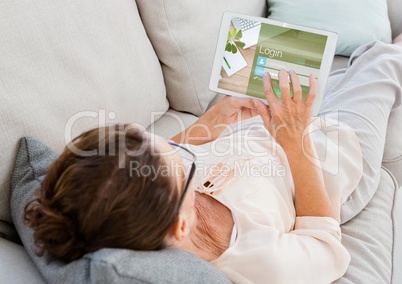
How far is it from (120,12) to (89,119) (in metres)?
0.34

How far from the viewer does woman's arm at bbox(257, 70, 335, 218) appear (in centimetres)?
101

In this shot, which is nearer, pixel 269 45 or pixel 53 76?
pixel 53 76

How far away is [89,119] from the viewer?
106cm

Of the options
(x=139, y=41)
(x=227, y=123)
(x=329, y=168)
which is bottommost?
(x=329, y=168)

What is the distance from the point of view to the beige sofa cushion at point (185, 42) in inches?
52.1

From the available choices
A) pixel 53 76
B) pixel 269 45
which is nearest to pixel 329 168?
pixel 269 45

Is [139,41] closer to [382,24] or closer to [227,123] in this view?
[227,123]

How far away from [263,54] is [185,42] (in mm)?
349

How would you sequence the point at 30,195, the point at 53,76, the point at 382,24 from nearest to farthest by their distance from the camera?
the point at 30,195
the point at 53,76
the point at 382,24

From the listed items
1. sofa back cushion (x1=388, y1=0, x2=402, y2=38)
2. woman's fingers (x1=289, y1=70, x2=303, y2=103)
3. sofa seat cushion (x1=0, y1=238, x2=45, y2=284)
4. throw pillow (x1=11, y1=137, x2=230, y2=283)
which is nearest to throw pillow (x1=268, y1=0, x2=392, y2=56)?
sofa back cushion (x1=388, y1=0, x2=402, y2=38)

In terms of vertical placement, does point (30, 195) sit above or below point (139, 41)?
below

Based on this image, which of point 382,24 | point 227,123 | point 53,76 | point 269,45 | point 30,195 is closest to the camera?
point 30,195

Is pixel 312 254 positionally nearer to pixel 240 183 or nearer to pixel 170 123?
pixel 240 183

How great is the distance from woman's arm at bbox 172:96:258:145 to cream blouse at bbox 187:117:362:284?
36 millimetres
